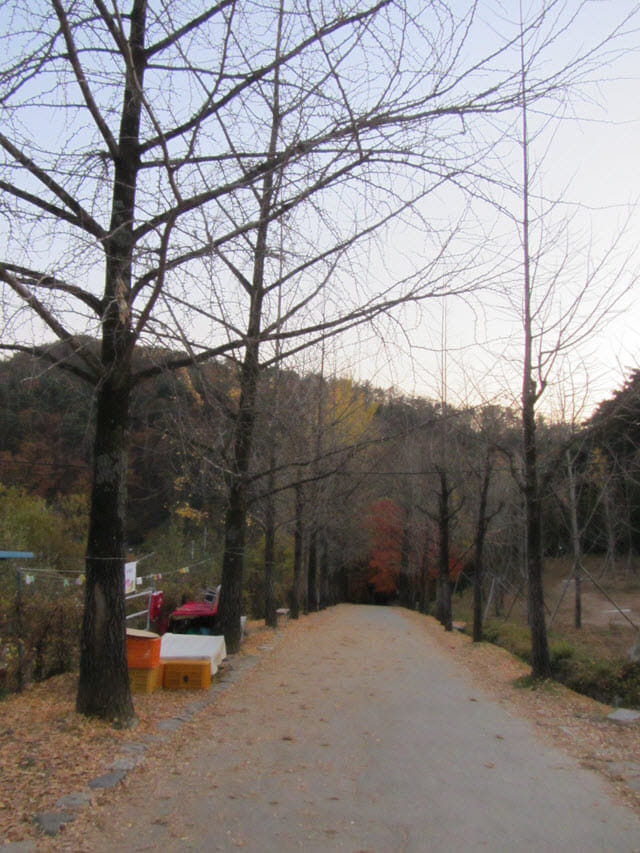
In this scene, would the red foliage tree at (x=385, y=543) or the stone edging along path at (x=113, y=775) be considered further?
the red foliage tree at (x=385, y=543)

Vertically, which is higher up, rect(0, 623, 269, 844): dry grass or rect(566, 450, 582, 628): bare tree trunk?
rect(566, 450, 582, 628): bare tree trunk

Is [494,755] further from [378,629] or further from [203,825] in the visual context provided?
[378,629]

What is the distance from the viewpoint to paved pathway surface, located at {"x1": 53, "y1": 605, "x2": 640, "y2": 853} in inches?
170

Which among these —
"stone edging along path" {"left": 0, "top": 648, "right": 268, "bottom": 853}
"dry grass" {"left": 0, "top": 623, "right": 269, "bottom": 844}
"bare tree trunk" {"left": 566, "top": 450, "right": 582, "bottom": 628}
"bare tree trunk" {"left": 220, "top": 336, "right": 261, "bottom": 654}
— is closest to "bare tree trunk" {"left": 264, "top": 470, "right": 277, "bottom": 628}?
"bare tree trunk" {"left": 220, "top": 336, "right": 261, "bottom": 654}

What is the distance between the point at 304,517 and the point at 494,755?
638 inches

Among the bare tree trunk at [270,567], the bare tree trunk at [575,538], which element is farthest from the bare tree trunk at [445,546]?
the bare tree trunk at [270,567]

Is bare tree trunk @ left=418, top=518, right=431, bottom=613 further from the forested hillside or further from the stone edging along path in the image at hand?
the stone edging along path


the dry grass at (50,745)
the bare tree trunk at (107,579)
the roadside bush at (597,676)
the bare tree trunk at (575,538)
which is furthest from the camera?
the bare tree trunk at (575,538)

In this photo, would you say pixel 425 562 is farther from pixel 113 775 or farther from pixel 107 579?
pixel 113 775

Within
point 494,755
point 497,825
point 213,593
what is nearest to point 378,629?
point 213,593

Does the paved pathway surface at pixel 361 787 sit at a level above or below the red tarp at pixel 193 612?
below

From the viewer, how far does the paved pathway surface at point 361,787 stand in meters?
4.32

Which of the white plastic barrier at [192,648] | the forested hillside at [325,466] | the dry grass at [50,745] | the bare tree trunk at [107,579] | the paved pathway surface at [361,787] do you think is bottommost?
the paved pathway surface at [361,787]

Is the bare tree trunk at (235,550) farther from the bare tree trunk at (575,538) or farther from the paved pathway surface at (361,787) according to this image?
the bare tree trunk at (575,538)
